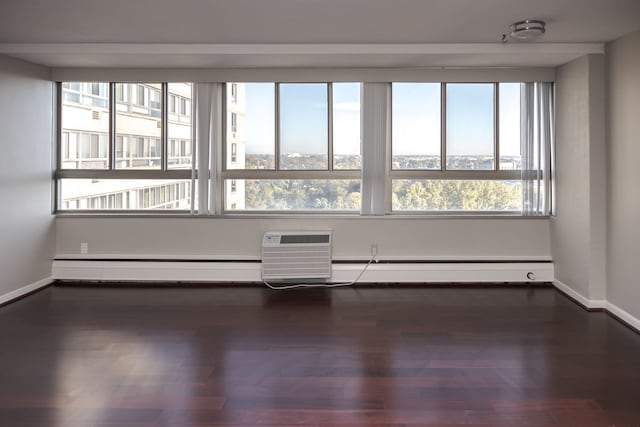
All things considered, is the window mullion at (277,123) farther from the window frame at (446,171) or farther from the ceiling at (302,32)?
the window frame at (446,171)

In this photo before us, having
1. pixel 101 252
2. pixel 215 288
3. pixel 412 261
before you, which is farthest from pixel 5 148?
pixel 412 261

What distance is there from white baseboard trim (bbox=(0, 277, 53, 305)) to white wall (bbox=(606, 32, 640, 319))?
5408mm

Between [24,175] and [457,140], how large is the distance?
174 inches

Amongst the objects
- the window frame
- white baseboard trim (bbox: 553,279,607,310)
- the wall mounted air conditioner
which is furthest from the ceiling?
white baseboard trim (bbox: 553,279,607,310)

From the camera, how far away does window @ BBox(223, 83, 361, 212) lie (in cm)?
588

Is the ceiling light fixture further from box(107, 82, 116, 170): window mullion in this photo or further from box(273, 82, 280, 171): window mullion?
box(107, 82, 116, 170): window mullion

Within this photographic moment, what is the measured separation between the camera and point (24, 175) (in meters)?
5.32

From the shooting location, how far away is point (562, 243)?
547 cm

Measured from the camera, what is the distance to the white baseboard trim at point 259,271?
5746mm

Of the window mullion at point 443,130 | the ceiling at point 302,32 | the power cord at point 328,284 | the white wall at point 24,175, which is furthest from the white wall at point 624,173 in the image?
the white wall at point 24,175

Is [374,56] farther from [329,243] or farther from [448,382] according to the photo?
[448,382]

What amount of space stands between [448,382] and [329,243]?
2.63 meters

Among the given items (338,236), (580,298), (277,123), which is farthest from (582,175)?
(277,123)

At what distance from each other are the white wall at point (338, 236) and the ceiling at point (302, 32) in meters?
1.62
